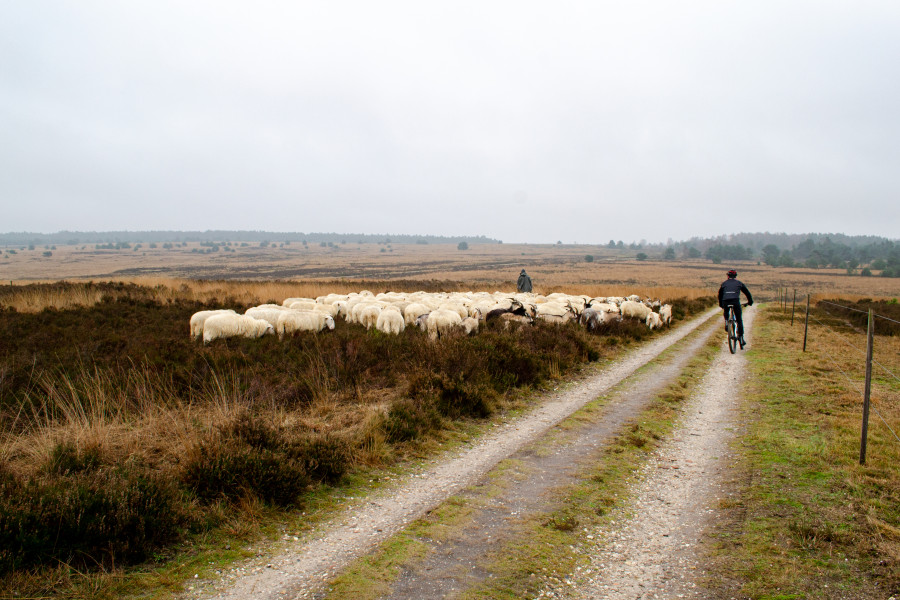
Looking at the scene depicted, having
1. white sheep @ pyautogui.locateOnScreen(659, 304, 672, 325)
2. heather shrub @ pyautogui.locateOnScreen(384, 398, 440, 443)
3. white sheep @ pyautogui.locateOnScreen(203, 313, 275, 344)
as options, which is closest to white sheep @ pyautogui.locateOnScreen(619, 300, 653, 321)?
white sheep @ pyautogui.locateOnScreen(659, 304, 672, 325)

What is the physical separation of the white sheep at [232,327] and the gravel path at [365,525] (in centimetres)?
788

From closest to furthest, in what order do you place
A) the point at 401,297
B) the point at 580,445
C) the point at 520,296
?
the point at 580,445 < the point at 401,297 < the point at 520,296

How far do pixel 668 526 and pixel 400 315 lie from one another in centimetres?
1054

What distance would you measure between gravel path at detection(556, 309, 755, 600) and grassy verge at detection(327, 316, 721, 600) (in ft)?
0.55

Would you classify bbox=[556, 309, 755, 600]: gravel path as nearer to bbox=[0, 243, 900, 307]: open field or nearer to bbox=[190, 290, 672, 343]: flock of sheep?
bbox=[190, 290, 672, 343]: flock of sheep

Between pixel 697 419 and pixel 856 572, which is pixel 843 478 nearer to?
pixel 856 572

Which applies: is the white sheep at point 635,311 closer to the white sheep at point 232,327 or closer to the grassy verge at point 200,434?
the grassy verge at point 200,434

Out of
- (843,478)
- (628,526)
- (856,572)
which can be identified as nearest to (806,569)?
(856,572)

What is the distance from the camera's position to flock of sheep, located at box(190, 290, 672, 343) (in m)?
12.6

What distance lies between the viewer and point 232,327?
12.3 metres

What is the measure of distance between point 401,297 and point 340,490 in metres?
14.6

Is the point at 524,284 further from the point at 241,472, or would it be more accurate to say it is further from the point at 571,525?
the point at 241,472

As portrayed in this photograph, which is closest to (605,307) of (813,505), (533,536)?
(813,505)

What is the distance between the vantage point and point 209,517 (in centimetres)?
424
